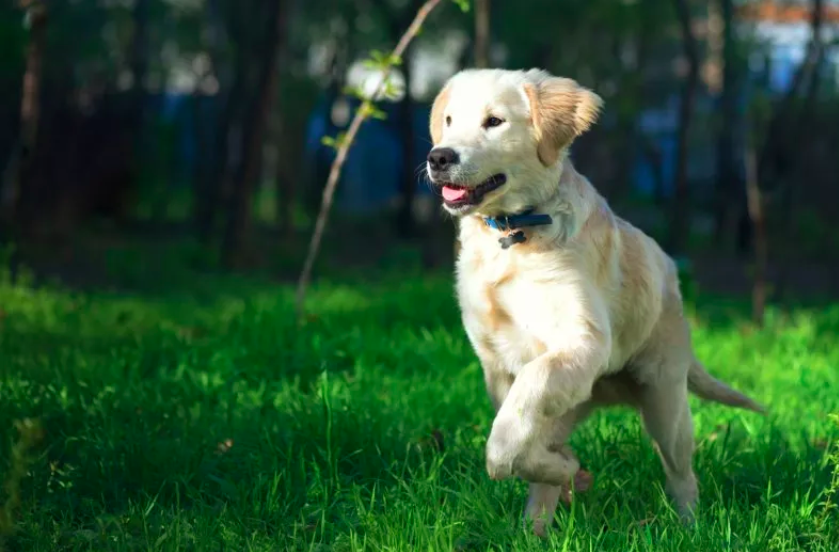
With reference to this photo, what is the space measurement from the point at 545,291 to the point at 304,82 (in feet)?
52.9

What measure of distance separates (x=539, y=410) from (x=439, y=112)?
1330mm

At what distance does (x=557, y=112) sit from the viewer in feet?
13.2

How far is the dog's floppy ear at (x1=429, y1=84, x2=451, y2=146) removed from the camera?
4277 mm

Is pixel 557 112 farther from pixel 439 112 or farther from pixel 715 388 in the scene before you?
pixel 715 388

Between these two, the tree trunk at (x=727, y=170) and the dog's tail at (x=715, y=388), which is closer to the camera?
the dog's tail at (x=715, y=388)

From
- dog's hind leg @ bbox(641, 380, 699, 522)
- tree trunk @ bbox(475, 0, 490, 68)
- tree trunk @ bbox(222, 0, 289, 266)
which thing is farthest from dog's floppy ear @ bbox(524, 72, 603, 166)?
tree trunk @ bbox(222, 0, 289, 266)

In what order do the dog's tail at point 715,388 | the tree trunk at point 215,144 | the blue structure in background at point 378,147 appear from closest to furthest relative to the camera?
the dog's tail at point 715,388 < the tree trunk at point 215,144 < the blue structure in background at point 378,147

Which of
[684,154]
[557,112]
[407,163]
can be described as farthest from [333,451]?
[407,163]

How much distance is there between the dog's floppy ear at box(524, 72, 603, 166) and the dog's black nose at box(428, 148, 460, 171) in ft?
1.07

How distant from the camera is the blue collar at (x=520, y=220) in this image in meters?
3.94

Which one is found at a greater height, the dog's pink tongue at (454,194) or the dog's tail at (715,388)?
the dog's pink tongue at (454,194)

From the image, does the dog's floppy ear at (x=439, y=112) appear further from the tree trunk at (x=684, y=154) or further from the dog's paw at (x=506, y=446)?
the tree trunk at (x=684, y=154)

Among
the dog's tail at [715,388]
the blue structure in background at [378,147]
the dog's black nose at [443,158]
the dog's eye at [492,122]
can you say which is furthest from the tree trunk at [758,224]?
the blue structure in background at [378,147]

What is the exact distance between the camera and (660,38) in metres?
19.1
